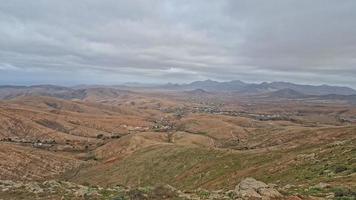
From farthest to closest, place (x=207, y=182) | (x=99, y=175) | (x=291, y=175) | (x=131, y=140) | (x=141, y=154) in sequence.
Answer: (x=131, y=140)
(x=141, y=154)
(x=99, y=175)
(x=207, y=182)
(x=291, y=175)

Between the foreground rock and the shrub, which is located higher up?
the foreground rock

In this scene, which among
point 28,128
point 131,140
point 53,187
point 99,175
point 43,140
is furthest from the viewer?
point 28,128

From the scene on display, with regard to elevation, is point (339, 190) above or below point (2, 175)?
above

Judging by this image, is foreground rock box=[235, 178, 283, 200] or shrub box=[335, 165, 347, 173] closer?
foreground rock box=[235, 178, 283, 200]

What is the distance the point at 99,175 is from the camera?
8119cm

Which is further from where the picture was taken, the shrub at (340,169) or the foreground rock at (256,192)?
the shrub at (340,169)

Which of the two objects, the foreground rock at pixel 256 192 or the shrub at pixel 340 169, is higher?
the foreground rock at pixel 256 192

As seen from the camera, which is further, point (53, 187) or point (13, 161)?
point (13, 161)

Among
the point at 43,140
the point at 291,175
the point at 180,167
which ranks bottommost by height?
the point at 43,140

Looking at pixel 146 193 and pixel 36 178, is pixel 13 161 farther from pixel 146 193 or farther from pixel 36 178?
pixel 146 193

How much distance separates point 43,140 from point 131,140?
5589cm

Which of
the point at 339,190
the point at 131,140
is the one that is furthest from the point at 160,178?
the point at 131,140

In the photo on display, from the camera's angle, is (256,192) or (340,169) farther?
(340,169)

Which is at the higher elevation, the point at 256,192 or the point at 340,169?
the point at 256,192
